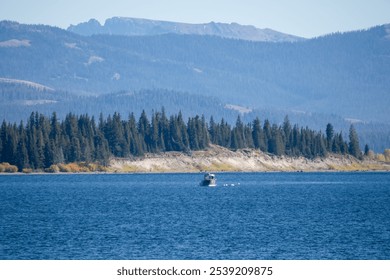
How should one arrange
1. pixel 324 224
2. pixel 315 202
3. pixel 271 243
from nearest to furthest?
1. pixel 271 243
2. pixel 324 224
3. pixel 315 202

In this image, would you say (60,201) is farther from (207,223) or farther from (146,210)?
(207,223)

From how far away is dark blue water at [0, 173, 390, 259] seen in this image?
69.9 m

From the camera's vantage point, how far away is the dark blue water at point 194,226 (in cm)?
6994

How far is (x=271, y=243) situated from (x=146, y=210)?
3458 centimetres

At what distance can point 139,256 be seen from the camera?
222 ft

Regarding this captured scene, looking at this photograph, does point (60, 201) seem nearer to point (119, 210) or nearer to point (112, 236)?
point (119, 210)

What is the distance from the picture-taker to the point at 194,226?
87.4 meters

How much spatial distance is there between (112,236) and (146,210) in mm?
28224
